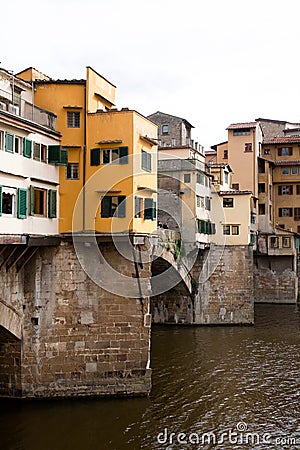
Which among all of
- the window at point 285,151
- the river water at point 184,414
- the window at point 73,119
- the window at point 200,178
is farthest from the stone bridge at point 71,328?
the window at point 285,151

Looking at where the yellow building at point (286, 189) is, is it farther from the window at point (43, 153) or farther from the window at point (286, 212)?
the window at point (43, 153)

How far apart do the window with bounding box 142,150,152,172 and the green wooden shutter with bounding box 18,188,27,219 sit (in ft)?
16.9

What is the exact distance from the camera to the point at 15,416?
20.5 m

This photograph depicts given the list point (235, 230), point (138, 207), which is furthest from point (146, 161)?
point (235, 230)

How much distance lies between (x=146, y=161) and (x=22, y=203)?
226 inches

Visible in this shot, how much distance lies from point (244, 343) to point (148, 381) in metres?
15.1

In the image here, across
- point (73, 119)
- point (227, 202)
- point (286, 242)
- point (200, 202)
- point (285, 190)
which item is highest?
point (285, 190)

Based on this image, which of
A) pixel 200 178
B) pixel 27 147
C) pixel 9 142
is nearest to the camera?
pixel 9 142

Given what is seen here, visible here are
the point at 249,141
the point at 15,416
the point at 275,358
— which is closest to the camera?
the point at 15,416

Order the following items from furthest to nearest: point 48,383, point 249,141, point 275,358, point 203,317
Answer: point 249,141 < point 203,317 < point 275,358 < point 48,383

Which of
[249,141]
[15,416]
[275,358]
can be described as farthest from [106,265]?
[249,141]

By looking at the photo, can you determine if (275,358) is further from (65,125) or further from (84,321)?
(65,125)

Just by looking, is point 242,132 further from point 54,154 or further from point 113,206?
point 54,154

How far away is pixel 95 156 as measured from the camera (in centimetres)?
2275
